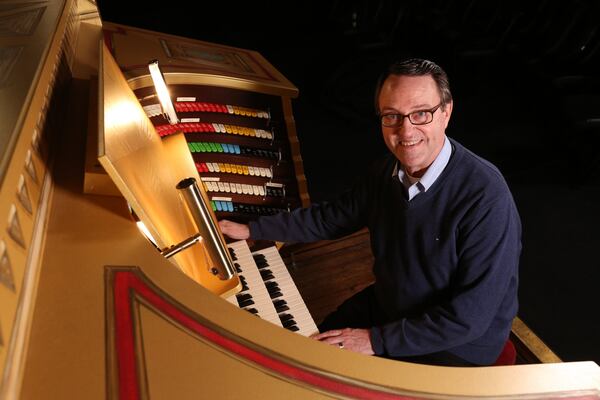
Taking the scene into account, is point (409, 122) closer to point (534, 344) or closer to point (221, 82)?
point (221, 82)

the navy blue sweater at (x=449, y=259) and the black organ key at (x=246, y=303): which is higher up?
the black organ key at (x=246, y=303)

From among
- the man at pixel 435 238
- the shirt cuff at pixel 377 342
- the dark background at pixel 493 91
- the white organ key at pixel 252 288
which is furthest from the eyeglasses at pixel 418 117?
the dark background at pixel 493 91

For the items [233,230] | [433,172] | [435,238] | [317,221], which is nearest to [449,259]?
[435,238]

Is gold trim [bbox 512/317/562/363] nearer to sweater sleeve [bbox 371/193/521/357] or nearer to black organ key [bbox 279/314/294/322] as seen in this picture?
sweater sleeve [bbox 371/193/521/357]

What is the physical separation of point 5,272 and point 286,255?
6.90 feet

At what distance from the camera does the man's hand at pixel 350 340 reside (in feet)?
5.96

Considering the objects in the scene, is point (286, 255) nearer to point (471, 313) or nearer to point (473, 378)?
point (471, 313)

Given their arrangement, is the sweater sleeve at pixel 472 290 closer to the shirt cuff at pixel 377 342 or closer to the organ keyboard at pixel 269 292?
the shirt cuff at pixel 377 342

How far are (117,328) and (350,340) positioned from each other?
989 millimetres

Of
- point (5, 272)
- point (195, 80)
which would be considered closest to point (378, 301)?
point (195, 80)

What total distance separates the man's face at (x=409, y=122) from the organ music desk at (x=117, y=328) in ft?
2.71

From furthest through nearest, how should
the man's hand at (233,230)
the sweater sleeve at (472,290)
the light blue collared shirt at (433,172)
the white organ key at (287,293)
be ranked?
the man's hand at (233,230)
the white organ key at (287,293)
the light blue collared shirt at (433,172)
the sweater sleeve at (472,290)

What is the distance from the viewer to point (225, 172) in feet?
→ 8.48

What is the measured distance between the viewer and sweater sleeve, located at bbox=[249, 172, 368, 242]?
2.21m
